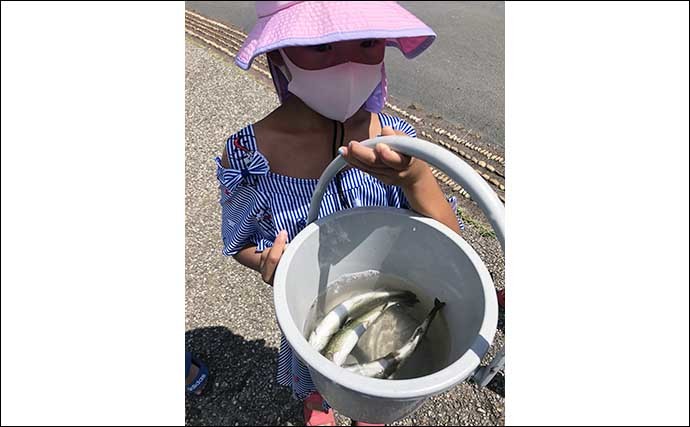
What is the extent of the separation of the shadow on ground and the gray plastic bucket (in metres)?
0.85

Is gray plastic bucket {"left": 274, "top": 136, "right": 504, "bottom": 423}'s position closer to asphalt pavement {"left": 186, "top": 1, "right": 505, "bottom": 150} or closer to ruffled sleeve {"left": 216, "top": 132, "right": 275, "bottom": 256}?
ruffled sleeve {"left": 216, "top": 132, "right": 275, "bottom": 256}

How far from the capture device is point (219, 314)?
1922 mm

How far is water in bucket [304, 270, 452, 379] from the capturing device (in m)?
0.95

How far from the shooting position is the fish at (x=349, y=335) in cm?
89

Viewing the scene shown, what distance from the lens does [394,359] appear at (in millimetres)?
902

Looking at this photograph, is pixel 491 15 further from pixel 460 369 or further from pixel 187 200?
pixel 460 369

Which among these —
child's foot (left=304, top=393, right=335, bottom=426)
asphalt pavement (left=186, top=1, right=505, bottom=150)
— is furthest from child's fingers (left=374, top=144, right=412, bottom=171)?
asphalt pavement (left=186, top=1, right=505, bottom=150)

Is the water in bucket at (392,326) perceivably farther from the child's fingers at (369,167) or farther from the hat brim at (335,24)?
the hat brim at (335,24)

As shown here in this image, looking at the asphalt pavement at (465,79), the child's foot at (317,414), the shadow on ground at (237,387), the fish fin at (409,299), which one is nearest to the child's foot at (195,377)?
the shadow on ground at (237,387)

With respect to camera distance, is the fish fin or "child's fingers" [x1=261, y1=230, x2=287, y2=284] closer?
"child's fingers" [x1=261, y1=230, x2=287, y2=284]

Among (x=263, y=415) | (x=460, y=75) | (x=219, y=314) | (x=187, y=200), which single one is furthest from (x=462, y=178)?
(x=460, y=75)

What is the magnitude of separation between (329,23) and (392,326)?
0.66 metres

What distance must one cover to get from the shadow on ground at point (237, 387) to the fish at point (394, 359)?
86 centimetres

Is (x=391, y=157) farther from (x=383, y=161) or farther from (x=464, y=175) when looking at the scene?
(x=464, y=175)
